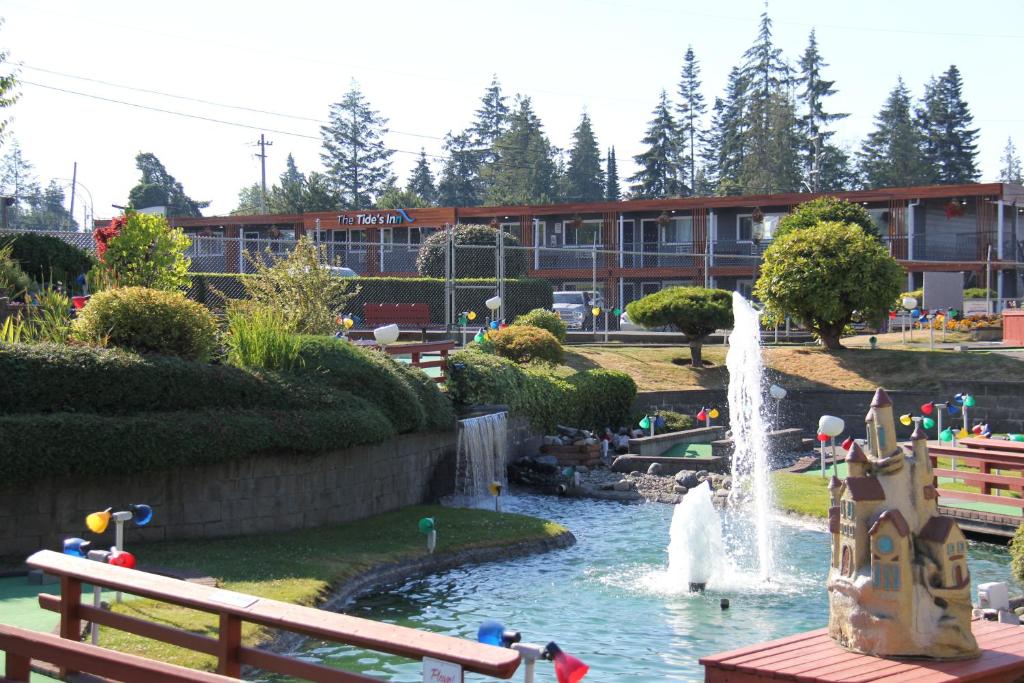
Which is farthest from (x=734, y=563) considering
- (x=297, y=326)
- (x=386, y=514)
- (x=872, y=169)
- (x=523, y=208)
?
(x=872, y=169)

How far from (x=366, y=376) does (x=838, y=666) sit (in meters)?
9.19

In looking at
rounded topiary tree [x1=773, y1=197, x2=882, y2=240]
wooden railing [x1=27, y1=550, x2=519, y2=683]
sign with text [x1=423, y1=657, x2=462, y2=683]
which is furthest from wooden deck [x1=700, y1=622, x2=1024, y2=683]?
rounded topiary tree [x1=773, y1=197, x2=882, y2=240]

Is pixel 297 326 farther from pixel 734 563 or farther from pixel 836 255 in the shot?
pixel 836 255

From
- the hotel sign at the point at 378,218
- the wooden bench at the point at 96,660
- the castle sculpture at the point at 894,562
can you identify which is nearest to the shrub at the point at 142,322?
the wooden bench at the point at 96,660

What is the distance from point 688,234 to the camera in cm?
4916

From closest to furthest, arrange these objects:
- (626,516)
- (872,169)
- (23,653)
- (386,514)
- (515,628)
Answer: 1. (23,653)
2. (515,628)
3. (386,514)
4. (626,516)
5. (872,169)

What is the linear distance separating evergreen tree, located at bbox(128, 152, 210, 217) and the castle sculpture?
8301 centimetres

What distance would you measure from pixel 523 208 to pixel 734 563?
35.5 m

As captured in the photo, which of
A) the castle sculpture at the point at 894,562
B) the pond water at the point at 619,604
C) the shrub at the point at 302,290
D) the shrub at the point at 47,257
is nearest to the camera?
the castle sculpture at the point at 894,562

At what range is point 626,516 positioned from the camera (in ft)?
53.8

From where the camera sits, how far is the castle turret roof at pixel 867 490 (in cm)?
729

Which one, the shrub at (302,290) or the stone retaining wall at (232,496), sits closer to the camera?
the stone retaining wall at (232,496)

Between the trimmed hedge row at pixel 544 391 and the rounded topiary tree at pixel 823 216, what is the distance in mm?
11691

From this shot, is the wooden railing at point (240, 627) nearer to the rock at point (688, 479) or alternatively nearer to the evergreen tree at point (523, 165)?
the rock at point (688, 479)
